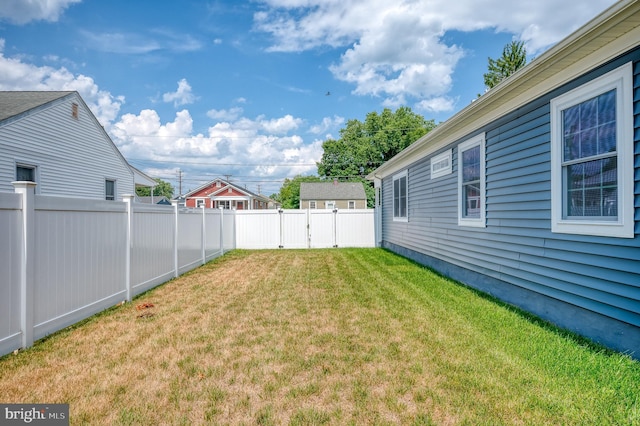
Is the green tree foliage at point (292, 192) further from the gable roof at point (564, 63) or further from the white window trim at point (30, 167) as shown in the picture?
the gable roof at point (564, 63)

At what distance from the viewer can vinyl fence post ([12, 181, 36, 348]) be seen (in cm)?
301

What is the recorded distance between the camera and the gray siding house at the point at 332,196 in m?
35.4

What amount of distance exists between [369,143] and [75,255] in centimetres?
4026

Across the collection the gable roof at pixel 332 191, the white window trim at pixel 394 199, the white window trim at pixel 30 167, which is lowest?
the white window trim at pixel 394 199

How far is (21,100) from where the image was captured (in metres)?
10.6

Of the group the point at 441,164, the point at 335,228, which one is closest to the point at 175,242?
the point at 441,164

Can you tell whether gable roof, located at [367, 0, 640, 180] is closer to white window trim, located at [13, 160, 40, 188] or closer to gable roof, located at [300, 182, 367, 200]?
white window trim, located at [13, 160, 40, 188]

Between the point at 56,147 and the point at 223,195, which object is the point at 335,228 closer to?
the point at 56,147

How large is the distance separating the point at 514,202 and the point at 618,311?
191 centimetres

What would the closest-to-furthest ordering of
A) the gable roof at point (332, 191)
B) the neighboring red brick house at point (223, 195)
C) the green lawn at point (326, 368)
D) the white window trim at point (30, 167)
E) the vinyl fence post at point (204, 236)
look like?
the green lawn at point (326, 368) → the vinyl fence post at point (204, 236) → the white window trim at point (30, 167) → the neighboring red brick house at point (223, 195) → the gable roof at point (332, 191)

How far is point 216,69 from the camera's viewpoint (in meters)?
15.0

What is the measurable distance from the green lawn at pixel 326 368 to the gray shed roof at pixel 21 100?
8997 mm

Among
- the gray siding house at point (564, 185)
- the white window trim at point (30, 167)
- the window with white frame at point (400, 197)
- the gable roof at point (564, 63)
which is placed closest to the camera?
the gable roof at point (564, 63)

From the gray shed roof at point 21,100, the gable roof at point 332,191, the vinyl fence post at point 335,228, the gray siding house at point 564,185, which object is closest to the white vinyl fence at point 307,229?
the vinyl fence post at point 335,228
